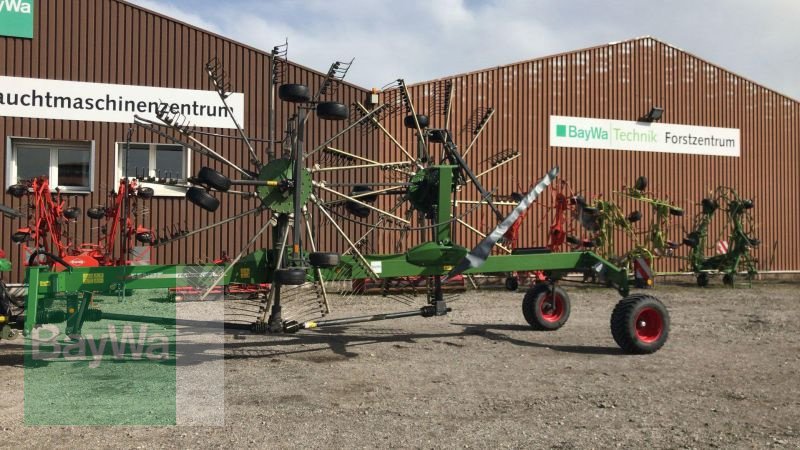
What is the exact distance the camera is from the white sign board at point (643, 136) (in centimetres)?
2072

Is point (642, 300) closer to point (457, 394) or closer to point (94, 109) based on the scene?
point (457, 394)

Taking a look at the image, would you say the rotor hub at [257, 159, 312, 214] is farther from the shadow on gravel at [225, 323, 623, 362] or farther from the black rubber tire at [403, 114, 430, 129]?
the black rubber tire at [403, 114, 430, 129]

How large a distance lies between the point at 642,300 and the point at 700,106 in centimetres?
1605

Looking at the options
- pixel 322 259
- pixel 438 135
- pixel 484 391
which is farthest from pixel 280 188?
pixel 438 135

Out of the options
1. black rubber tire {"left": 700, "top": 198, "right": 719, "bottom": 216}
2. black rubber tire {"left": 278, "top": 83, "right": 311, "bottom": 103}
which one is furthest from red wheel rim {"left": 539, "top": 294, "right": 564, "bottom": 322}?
black rubber tire {"left": 700, "top": 198, "right": 719, "bottom": 216}

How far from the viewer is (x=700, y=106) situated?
73.3 feet

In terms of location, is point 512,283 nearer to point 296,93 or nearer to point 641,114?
point 641,114

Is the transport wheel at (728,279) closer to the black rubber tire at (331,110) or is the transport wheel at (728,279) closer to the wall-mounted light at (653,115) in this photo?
the wall-mounted light at (653,115)

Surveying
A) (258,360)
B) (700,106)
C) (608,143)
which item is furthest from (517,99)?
(258,360)

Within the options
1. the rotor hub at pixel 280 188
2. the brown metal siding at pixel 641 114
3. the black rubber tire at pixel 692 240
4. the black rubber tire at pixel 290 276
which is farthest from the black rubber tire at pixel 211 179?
the black rubber tire at pixel 692 240

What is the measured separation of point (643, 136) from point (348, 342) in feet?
51.6

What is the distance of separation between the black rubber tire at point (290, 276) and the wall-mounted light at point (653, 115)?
1739 cm

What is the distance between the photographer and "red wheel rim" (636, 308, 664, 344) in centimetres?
894

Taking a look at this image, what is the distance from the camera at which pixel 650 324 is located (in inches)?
355
